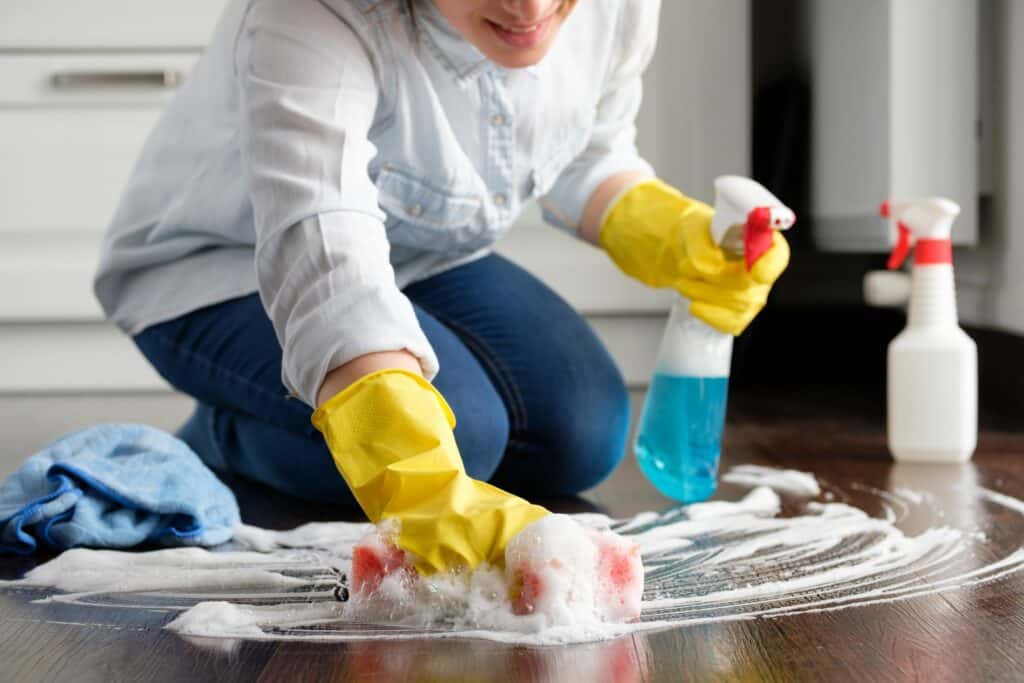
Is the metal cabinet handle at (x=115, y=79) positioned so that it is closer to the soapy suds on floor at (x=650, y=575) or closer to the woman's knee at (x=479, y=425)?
the woman's knee at (x=479, y=425)

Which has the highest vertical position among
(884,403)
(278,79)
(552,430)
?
(278,79)

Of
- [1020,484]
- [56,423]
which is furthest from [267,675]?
[56,423]

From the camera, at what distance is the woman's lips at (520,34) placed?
0.80m

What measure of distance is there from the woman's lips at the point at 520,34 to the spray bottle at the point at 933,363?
0.57 m

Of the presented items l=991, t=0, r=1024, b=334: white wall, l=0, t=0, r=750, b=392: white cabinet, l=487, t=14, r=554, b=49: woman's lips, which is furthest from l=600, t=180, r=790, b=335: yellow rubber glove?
l=0, t=0, r=750, b=392: white cabinet

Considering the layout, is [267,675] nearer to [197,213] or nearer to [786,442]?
[197,213]

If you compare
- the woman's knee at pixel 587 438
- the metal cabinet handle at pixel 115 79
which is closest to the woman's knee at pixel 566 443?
the woman's knee at pixel 587 438

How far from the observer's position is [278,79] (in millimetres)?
802

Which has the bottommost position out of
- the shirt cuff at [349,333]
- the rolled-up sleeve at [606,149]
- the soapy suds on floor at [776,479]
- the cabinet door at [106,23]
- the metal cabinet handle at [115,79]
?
the soapy suds on floor at [776,479]

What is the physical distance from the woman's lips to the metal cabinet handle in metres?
1.13

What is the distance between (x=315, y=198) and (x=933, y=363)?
68cm

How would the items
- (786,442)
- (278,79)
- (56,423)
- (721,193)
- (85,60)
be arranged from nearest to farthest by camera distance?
1. (278,79)
2. (721,193)
3. (786,442)
4. (56,423)
5. (85,60)

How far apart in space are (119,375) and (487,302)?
0.89 m

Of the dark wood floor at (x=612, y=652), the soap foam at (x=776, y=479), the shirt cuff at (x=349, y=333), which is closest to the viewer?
the dark wood floor at (x=612, y=652)
